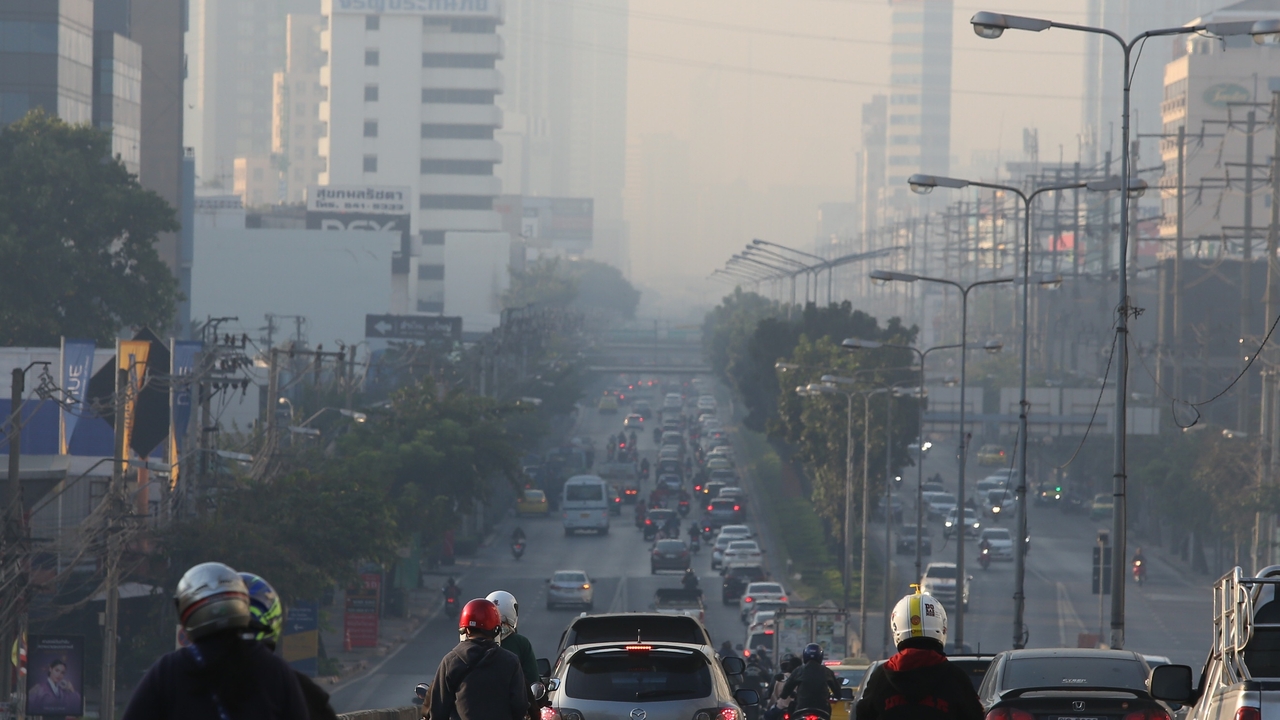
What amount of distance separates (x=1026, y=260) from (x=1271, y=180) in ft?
104

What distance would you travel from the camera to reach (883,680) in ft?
23.9

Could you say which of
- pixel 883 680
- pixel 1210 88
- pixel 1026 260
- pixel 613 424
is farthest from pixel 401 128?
pixel 883 680

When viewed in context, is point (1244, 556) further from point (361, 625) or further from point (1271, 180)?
point (361, 625)

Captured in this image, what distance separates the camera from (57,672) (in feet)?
88.1

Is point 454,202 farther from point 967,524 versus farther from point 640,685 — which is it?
point 640,685

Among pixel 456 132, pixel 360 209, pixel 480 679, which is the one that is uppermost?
pixel 456 132

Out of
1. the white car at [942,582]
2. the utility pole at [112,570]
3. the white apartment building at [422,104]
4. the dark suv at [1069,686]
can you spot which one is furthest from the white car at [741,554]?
the white apartment building at [422,104]

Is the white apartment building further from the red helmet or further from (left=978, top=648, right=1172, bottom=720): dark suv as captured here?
the red helmet

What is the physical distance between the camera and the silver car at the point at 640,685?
12.0 m

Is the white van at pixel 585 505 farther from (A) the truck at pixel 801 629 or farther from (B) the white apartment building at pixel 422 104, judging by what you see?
(B) the white apartment building at pixel 422 104

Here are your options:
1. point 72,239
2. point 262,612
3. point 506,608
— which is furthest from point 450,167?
point 262,612

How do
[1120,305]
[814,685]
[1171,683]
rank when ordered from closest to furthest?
[1171,683]
[814,685]
[1120,305]

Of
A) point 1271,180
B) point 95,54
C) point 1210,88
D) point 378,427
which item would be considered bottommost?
point 378,427

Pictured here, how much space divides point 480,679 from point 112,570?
20.8m
